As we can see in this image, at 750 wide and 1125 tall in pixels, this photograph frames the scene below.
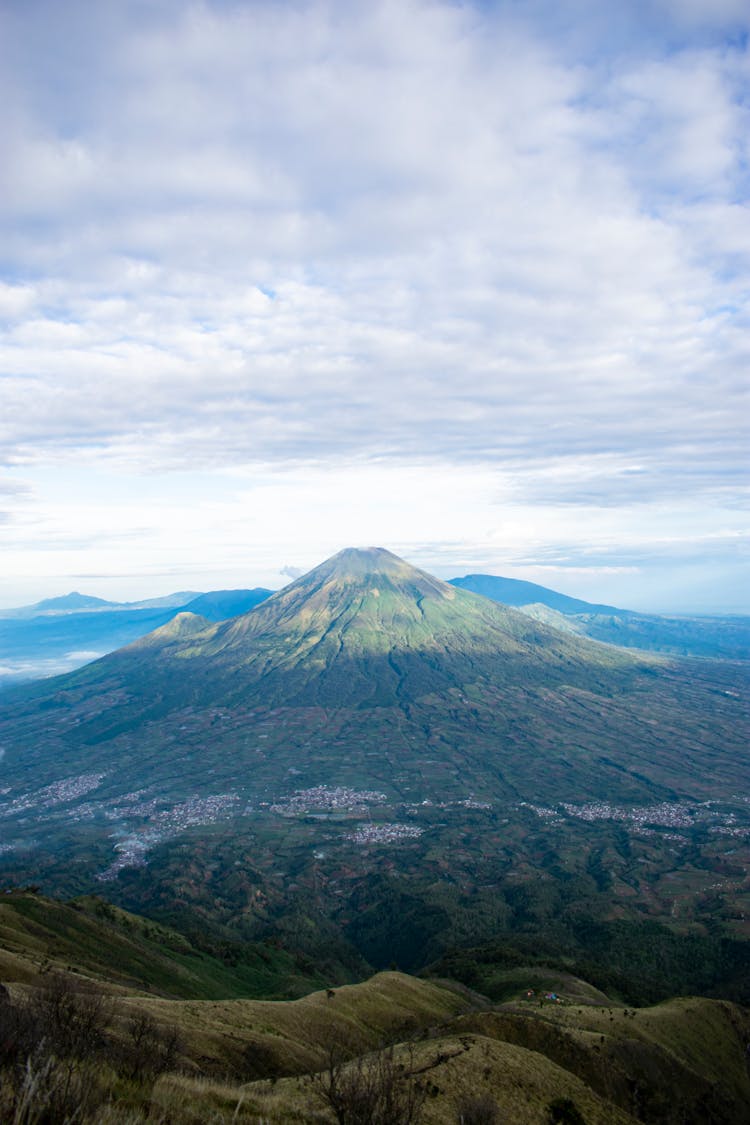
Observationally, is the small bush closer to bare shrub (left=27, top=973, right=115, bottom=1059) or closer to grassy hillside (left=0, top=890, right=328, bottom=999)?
bare shrub (left=27, top=973, right=115, bottom=1059)

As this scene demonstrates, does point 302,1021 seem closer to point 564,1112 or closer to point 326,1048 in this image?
point 326,1048

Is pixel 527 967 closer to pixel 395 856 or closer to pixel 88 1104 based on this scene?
pixel 88 1104

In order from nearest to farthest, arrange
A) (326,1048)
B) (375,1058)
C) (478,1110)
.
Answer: (478,1110), (375,1058), (326,1048)

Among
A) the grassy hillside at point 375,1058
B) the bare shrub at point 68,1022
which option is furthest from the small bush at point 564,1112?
the bare shrub at point 68,1022

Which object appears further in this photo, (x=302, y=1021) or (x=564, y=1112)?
(x=302, y=1021)

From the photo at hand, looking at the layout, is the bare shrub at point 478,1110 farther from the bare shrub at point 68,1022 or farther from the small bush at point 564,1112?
the bare shrub at point 68,1022

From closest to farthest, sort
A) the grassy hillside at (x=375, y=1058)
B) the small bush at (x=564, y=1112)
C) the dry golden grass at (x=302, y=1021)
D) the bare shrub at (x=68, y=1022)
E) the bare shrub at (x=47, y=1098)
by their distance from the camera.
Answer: the bare shrub at (x=47, y=1098) → the grassy hillside at (x=375, y=1058) → the bare shrub at (x=68, y=1022) → the small bush at (x=564, y=1112) → the dry golden grass at (x=302, y=1021)

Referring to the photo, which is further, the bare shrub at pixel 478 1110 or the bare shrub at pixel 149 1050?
the bare shrub at pixel 478 1110

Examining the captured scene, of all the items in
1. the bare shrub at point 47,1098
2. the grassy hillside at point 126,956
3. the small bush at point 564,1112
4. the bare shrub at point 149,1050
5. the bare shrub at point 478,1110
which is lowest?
the grassy hillside at point 126,956

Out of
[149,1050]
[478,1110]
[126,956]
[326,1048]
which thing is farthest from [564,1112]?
[126,956]

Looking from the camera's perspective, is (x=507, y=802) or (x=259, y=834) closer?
(x=259, y=834)

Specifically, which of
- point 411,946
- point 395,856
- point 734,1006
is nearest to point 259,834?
point 395,856
